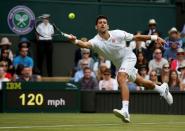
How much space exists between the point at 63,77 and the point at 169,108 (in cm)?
419

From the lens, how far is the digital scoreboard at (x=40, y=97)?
61.0 ft

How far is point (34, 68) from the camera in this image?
850 inches

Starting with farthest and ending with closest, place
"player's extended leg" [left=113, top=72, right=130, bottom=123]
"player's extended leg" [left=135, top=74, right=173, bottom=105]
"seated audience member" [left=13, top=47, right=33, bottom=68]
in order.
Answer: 1. "seated audience member" [left=13, top=47, right=33, bottom=68]
2. "player's extended leg" [left=135, top=74, right=173, bottom=105]
3. "player's extended leg" [left=113, top=72, right=130, bottom=123]

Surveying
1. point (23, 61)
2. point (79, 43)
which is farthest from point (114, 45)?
point (23, 61)

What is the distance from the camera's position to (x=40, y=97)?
1873cm

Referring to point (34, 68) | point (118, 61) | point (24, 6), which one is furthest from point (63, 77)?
point (118, 61)

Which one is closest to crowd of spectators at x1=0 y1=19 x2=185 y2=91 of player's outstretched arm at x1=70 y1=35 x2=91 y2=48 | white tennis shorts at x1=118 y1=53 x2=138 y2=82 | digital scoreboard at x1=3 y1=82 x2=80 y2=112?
digital scoreboard at x1=3 y1=82 x2=80 y2=112

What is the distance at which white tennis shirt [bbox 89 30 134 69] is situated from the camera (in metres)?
14.5

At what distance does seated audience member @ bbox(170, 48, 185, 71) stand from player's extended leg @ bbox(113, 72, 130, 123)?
6488 mm

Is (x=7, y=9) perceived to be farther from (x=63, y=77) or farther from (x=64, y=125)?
(x=64, y=125)

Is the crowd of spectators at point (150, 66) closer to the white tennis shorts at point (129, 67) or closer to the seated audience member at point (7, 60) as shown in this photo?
the seated audience member at point (7, 60)

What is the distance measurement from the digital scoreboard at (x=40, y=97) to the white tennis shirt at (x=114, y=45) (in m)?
4.25

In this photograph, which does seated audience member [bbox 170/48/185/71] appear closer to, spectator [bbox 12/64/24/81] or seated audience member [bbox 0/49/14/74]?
spectator [bbox 12/64/24/81]

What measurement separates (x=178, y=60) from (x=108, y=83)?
2466 mm
